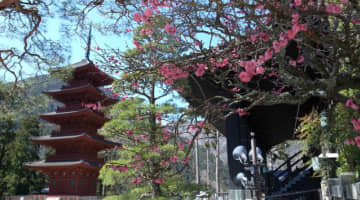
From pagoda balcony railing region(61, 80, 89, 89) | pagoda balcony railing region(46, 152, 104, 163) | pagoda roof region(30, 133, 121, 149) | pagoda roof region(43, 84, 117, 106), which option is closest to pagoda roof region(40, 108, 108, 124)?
pagoda roof region(43, 84, 117, 106)

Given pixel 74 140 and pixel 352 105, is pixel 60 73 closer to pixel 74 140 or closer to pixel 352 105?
pixel 352 105

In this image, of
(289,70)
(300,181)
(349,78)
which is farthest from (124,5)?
(300,181)

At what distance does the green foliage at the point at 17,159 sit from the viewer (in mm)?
20266

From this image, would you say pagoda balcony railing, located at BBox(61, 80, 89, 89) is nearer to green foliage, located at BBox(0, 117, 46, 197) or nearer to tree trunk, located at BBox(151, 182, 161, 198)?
green foliage, located at BBox(0, 117, 46, 197)

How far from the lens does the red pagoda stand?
1566cm

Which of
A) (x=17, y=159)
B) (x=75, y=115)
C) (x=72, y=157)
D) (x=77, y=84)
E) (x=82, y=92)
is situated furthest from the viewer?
(x=17, y=159)

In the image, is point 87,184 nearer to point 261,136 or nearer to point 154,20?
point 261,136

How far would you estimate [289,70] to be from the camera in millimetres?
2539

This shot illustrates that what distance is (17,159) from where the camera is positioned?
2084cm

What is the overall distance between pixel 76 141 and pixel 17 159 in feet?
26.6

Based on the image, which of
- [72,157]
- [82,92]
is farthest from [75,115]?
[72,157]

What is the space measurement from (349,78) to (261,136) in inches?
355

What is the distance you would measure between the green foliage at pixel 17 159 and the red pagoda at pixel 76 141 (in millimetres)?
5011

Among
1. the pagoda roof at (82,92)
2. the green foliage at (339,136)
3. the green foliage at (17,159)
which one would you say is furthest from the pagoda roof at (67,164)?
the green foliage at (339,136)
